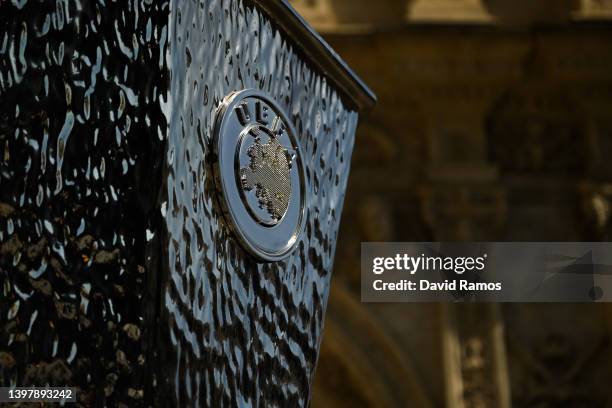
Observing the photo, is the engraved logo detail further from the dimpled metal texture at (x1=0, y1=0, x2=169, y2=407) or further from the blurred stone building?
the blurred stone building

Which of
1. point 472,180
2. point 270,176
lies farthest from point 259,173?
point 472,180

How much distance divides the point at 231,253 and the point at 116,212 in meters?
0.06

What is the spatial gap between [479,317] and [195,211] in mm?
3839

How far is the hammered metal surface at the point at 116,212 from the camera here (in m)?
0.40

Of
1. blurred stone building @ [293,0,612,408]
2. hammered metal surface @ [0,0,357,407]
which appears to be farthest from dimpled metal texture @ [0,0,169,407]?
blurred stone building @ [293,0,612,408]

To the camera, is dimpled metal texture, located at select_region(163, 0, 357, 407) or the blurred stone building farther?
the blurred stone building

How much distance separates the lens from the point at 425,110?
14.4ft

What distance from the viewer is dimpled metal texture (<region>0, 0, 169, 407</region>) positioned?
40cm

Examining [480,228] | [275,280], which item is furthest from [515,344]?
[275,280]

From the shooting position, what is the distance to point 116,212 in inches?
16.0

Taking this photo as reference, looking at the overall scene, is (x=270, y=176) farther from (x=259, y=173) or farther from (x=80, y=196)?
(x=80, y=196)

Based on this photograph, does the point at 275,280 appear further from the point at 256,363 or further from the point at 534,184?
the point at 534,184

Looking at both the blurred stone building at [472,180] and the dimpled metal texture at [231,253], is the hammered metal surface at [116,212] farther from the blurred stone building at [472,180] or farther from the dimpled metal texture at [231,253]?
the blurred stone building at [472,180]

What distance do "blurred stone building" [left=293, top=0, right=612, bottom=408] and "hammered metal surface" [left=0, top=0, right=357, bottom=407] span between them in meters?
3.74
